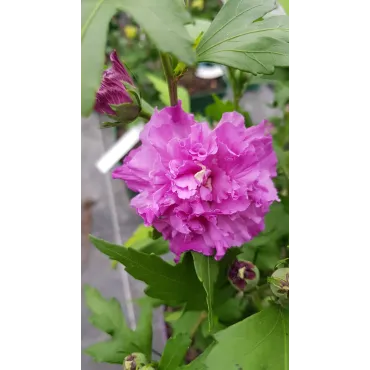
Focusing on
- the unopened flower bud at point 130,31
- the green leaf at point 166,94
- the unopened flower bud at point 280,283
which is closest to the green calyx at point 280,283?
the unopened flower bud at point 280,283

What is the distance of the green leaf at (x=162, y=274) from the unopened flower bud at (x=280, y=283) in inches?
3.0

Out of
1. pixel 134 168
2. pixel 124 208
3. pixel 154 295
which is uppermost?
pixel 134 168

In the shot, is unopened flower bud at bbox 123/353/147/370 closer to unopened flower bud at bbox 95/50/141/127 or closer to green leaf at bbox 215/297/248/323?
green leaf at bbox 215/297/248/323

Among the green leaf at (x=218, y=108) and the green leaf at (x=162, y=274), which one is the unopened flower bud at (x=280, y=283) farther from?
the green leaf at (x=218, y=108)

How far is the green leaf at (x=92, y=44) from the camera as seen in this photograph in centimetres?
15

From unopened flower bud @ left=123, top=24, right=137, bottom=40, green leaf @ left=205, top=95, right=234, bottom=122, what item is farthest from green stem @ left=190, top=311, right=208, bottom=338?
unopened flower bud @ left=123, top=24, right=137, bottom=40

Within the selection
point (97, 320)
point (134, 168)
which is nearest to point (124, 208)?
point (97, 320)

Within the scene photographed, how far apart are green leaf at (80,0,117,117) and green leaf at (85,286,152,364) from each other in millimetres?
294

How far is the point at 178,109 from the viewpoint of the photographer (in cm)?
26

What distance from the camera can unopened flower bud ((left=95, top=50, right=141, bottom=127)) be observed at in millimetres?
265

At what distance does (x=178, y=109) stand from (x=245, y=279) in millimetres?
151

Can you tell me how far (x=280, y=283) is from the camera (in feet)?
0.94
